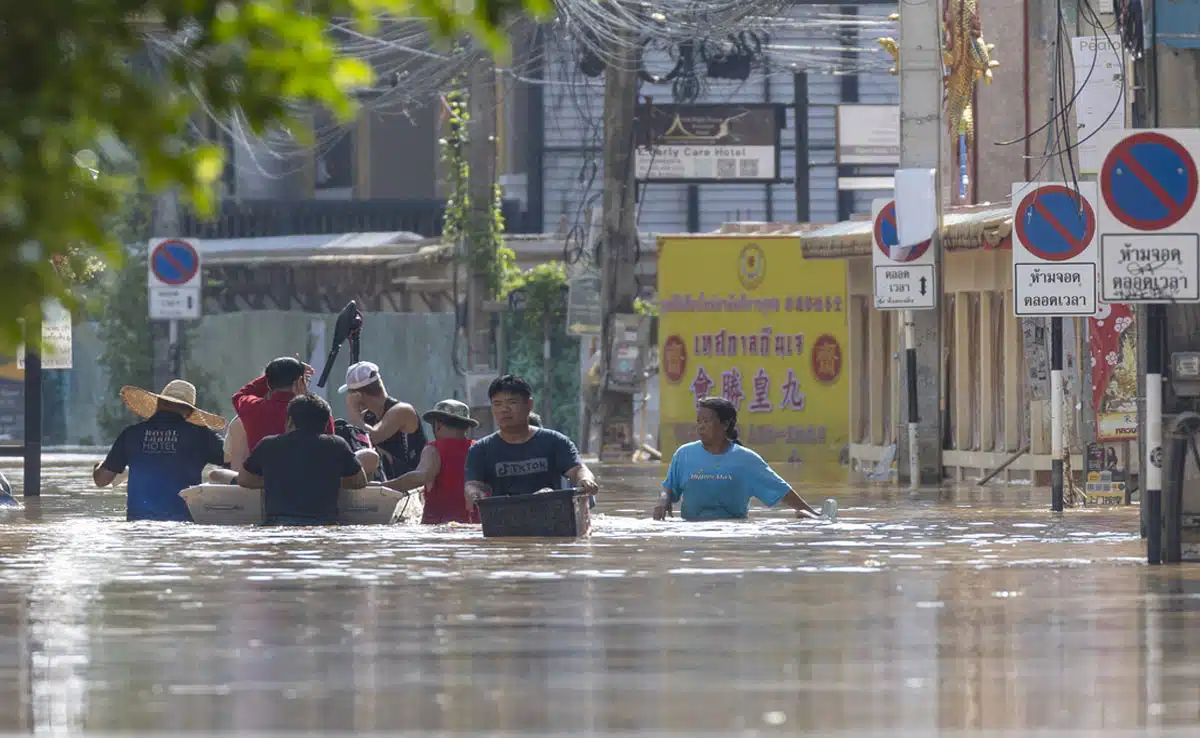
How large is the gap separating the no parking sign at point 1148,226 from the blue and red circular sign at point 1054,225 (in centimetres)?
692

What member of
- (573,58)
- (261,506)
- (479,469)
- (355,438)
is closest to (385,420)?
(355,438)

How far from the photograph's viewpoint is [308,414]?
20.6 metres

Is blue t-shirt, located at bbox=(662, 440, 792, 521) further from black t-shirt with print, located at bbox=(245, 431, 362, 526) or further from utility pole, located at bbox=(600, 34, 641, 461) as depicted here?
utility pole, located at bbox=(600, 34, 641, 461)

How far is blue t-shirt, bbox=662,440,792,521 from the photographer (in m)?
20.9

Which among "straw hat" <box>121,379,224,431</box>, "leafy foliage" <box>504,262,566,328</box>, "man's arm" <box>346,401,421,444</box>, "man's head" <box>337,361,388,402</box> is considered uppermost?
"leafy foliage" <box>504,262,566,328</box>

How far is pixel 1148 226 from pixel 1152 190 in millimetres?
185

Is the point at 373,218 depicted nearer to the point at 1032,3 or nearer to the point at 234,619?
the point at 1032,3

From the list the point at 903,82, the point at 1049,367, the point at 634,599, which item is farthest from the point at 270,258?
the point at 634,599

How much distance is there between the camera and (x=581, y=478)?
19.7 metres

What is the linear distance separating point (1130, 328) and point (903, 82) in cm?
614

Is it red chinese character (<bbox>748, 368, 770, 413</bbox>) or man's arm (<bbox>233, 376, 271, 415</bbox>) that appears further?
red chinese character (<bbox>748, 368, 770, 413</bbox>)

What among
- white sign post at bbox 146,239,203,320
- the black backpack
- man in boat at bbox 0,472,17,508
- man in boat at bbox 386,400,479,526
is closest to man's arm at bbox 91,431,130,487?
the black backpack

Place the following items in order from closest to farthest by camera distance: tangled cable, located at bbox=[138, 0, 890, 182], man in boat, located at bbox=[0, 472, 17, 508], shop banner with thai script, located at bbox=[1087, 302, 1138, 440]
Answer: shop banner with thai script, located at bbox=[1087, 302, 1138, 440]
man in boat, located at bbox=[0, 472, 17, 508]
tangled cable, located at bbox=[138, 0, 890, 182]

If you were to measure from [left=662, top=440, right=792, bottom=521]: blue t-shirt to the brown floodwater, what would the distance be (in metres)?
0.22
